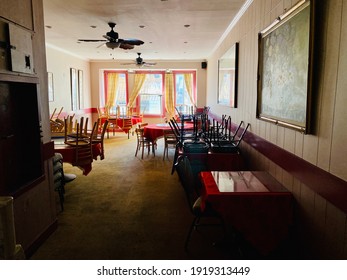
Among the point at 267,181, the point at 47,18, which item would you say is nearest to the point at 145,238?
the point at 267,181

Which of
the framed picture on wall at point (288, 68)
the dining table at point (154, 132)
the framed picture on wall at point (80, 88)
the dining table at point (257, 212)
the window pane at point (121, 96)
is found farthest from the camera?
the window pane at point (121, 96)

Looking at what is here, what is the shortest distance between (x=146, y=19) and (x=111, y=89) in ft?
19.8

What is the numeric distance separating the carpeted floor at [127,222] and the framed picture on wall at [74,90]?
3.93 meters

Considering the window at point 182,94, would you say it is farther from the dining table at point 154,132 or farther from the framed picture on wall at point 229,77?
the framed picture on wall at point 229,77

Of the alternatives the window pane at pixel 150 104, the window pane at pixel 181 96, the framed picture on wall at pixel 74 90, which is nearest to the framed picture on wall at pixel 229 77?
the window pane at pixel 181 96

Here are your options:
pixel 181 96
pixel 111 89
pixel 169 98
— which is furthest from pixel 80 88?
pixel 181 96

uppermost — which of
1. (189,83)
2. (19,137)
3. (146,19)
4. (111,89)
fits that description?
(146,19)

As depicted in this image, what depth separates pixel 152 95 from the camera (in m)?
10.4

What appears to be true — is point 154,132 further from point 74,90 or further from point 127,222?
point 74,90

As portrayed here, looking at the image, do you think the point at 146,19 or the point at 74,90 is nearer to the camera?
the point at 146,19

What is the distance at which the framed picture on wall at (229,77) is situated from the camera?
4383 millimetres

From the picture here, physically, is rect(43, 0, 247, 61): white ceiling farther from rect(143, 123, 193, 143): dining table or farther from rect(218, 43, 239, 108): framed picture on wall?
rect(143, 123, 193, 143): dining table

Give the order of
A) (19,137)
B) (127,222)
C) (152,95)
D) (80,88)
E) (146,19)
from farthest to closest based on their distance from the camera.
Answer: (152,95)
(80,88)
(146,19)
(127,222)
(19,137)

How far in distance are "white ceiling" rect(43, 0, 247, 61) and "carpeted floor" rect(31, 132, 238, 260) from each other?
252 cm
